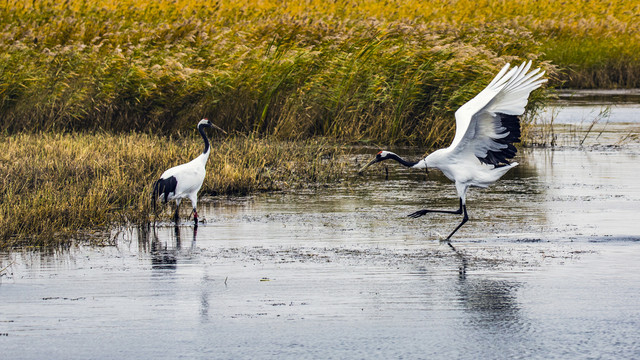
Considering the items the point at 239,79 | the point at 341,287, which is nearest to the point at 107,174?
the point at 341,287

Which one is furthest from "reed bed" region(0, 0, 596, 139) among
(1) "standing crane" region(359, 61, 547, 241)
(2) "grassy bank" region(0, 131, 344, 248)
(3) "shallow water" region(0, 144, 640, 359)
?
(1) "standing crane" region(359, 61, 547, 241)

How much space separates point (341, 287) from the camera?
24.2 ft

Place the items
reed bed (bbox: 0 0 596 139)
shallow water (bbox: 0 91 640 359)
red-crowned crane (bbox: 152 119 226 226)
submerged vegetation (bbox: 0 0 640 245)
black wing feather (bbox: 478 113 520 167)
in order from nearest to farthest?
1. shallow water (bbox: 0 91 640 359)
2. black wing feather (bbox: 478 113 520 167)
3. red-crowned crane (bbox: 152 119 226 226)
4. submerged vegetation (bbox: 0 0 640 245)
5. reed bed (bbox: 0 0 596 139)

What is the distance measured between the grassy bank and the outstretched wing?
10.0 ft

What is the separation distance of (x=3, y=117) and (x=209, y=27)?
14.7 feet

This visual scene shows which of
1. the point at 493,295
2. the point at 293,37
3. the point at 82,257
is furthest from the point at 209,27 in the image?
the point at 493,295

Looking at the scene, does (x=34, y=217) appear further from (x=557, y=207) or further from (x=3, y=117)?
(x=3, y=117)

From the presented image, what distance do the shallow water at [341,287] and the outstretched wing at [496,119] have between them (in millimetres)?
717

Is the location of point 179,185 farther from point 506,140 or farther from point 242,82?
point 242,82

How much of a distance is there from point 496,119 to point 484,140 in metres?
0.28

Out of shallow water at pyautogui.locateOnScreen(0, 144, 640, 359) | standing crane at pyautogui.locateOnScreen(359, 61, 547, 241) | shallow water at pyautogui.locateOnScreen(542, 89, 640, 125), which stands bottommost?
shallow water at pyautogui.locateOnScreen(0, 144, 640, 359)

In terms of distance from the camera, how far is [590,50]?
30734 mm

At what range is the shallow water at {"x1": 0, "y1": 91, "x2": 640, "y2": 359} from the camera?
6.00 metres

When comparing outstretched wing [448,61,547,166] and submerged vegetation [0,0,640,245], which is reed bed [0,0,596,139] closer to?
submerged vegetation [0,0,640,245]
